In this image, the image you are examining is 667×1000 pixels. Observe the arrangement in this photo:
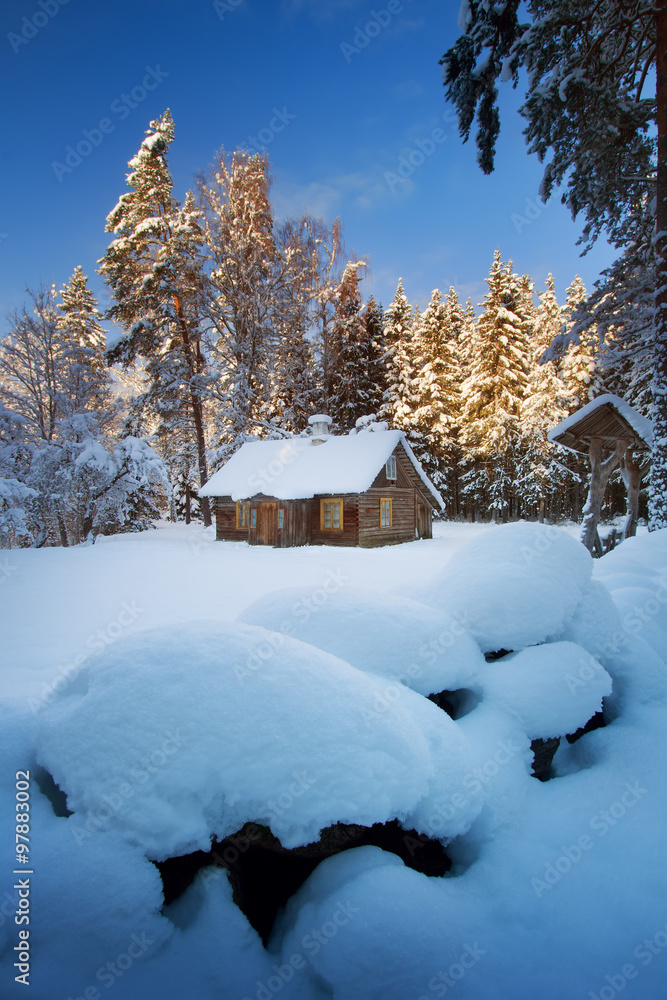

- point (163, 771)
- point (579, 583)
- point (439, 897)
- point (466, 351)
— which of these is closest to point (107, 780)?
point (163, 771)

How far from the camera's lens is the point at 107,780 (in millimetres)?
2057

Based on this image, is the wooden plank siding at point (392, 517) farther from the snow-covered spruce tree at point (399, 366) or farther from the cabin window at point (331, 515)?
the snow-covered spruce tree at point (399, 366)

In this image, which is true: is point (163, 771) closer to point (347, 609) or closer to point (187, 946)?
point (187, 946)

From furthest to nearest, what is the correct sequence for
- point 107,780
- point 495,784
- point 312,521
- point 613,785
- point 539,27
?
point 312,521
point 539,27
point 613,785
point 495,784
point 107,780

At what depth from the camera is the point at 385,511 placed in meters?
19.9

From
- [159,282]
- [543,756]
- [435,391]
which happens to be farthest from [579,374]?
[543,756]

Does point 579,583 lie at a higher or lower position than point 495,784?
higher

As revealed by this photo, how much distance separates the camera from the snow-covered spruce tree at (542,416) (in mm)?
25828

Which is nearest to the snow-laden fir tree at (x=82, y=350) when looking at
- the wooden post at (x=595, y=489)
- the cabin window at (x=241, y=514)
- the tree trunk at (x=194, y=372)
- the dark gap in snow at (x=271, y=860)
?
the tree trunk at (x=194, y=372)

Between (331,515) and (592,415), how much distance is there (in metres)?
11.2

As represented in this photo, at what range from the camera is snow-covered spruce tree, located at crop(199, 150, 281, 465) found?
21.5 meters

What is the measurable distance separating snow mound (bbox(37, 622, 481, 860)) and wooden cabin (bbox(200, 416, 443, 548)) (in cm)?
1561

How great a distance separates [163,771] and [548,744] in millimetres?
2781

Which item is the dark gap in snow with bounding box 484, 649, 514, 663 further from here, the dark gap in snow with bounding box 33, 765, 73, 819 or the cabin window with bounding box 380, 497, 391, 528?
the cabin window with bounding box 380, 497, 391, 528
